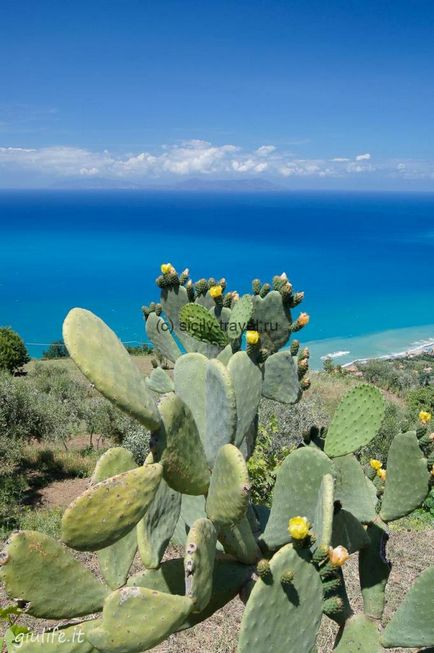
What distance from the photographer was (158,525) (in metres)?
1.60

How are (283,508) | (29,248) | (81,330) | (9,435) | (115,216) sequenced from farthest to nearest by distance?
(115,216)
(29,248)
(9,435)
(283,508)
(81,330)

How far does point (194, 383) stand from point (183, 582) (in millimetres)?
647

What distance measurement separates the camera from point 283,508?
1.93 metres

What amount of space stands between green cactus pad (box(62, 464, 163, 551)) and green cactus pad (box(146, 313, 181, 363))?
5.81 feet

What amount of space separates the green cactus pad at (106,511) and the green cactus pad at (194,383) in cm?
60

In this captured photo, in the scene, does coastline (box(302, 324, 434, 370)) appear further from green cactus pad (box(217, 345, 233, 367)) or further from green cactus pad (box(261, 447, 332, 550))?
green cactus pad (box(261, 447, 332, 550))

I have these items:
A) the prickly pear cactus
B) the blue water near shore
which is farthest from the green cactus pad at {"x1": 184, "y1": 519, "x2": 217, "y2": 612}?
the blue water near shore

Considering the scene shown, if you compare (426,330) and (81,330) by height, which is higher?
(81,330)

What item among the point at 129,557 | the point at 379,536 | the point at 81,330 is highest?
the point at 81,330

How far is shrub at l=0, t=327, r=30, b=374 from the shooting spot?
57.0 ft

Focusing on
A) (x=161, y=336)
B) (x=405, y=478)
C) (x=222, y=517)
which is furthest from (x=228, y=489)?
(x=161, y=336)

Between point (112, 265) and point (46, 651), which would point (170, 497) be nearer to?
point (46, 651)

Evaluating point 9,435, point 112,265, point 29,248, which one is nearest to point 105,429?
point 9,435

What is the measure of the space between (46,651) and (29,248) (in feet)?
311
